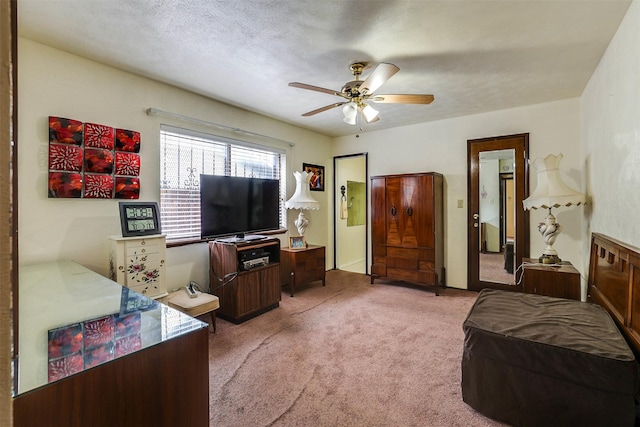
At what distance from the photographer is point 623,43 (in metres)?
1.99

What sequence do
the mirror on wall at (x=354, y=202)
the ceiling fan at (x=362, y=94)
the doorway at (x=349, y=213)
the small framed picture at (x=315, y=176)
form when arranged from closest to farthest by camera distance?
the ceiling fan at (x=362, y=94) < the small framed picture at (x=315, y=176) < the doorway at (x=349, y=213) < the mirror on wall at (x=354, y=202)

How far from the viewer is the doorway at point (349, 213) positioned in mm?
5398

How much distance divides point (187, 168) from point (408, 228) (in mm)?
2846

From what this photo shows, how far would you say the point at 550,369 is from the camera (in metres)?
1.56

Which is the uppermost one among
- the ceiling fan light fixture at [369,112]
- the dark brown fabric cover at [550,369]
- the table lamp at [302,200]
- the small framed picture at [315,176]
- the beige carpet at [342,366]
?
the ceiling fan light fixture at [369,112]

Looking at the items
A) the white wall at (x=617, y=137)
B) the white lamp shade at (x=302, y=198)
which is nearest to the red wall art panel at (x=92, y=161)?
the white lamp shade at (x=302, y=198)

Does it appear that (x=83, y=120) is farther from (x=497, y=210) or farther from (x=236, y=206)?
(x=497, y=210)

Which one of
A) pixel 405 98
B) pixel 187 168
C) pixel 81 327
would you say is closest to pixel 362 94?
pixel 405 98

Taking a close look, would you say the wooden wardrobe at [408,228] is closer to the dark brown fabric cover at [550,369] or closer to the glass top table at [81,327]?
the dark brown fabric cover at [550,369]

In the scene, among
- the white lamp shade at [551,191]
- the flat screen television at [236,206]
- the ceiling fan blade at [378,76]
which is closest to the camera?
the ceiling fan blade at [378,76]

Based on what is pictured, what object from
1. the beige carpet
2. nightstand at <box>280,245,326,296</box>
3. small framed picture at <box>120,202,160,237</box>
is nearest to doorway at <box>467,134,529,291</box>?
the beige carpet

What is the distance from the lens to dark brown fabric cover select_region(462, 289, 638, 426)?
144cm

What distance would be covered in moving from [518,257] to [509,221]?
17.9 inches

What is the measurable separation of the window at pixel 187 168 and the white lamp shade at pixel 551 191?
3.25 meters
